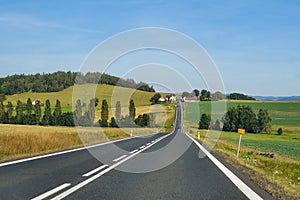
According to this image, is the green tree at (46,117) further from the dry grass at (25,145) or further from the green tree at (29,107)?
the dry grass at (25,145)

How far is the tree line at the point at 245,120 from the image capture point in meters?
89.1

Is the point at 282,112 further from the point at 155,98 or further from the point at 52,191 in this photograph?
the point at 52,191

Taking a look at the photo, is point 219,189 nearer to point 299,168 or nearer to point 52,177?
point 52,177

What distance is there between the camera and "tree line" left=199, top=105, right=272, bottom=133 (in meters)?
89.1

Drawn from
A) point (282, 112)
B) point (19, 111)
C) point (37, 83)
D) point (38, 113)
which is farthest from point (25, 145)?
point (37, 83)

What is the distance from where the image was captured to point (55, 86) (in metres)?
114

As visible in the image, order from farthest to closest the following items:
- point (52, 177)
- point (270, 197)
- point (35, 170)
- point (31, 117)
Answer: point (31, 117), point (35, 170), point (52, 177), point (270, 197)

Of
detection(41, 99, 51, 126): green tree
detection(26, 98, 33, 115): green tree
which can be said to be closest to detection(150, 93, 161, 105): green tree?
detection(41, 99, 51, 126): green tree

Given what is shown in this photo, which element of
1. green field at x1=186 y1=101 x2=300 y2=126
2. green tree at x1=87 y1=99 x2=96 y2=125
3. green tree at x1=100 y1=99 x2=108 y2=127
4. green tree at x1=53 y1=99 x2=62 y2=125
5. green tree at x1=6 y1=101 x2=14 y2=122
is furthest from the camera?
green field at x1=186 y1=101 x2=300 y2=126

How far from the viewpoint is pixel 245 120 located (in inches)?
3600

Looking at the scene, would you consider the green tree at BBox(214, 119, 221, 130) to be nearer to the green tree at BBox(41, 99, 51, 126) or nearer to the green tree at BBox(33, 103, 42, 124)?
the green tree at BBox(41, 99, 51, 126)

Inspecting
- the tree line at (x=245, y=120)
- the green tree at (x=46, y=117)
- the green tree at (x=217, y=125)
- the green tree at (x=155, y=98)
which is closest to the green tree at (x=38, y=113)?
the green tree at (x=46, y=117)

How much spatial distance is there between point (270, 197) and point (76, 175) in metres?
4.97

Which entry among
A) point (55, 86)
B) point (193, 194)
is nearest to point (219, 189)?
point (193, 194)
